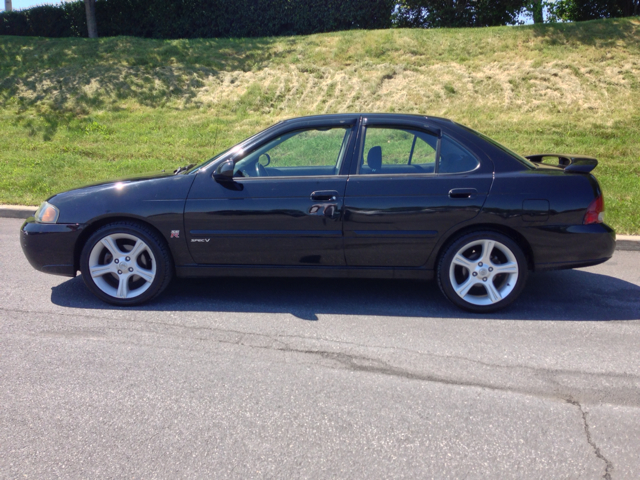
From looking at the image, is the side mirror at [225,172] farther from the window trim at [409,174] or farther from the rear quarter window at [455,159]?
the rear quarter window at [455,159]

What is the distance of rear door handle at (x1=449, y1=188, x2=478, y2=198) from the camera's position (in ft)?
14.8

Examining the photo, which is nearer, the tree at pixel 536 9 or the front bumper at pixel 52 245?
the front bumper at pixel 52 245

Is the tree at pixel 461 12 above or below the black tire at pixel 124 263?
above

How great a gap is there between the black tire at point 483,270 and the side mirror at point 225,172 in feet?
6.01

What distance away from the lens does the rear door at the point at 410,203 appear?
4535 millimetres

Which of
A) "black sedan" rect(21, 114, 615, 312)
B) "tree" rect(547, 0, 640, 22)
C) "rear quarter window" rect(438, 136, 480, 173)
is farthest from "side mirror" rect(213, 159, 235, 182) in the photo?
"tree" rect(547, 0, 640, 22)

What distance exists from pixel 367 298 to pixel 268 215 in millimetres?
1164

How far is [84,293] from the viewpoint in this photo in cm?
510

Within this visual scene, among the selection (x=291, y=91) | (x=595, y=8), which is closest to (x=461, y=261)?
(x=291, y=91)

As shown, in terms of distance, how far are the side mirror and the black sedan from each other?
1 centimetres

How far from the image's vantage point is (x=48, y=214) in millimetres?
4793

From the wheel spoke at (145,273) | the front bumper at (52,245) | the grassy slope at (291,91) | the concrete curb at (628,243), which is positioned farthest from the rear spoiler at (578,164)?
the grassy slope at (291,91)

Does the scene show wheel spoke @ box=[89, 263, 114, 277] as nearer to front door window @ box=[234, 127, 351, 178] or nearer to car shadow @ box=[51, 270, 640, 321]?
car shadow @ box=[51, 270, 640, 321]

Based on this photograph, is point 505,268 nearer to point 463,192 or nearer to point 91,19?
point 463,192
